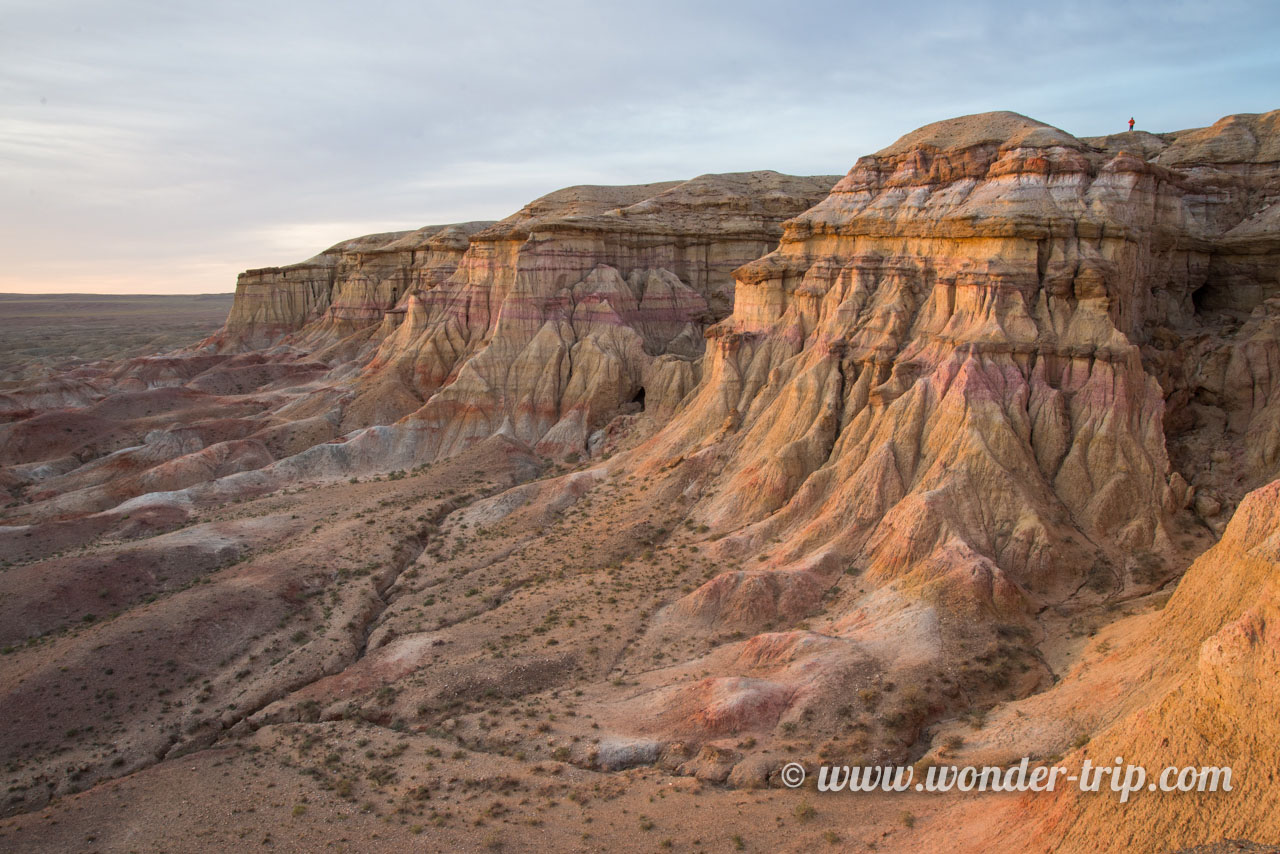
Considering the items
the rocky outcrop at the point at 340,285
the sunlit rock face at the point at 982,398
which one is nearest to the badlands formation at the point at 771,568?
the sunlit rock face at the point at 982,398

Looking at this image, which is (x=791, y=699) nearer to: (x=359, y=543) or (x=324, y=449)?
(x=359, y=543)

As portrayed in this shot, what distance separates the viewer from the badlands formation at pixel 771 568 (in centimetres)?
1791

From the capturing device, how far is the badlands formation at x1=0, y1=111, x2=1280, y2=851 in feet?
58.7

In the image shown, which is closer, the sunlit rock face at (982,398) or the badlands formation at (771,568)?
the badlands formation at (771,568)

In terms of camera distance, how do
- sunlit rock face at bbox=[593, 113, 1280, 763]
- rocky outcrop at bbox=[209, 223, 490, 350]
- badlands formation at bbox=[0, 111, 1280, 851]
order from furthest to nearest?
rocky outcrop at bbox=[209, 223, 490, 350], sunlit rock face at bbox=[593, 113, 1280, 763], badlands formation at bbox=[0, 111, 1280, 851]

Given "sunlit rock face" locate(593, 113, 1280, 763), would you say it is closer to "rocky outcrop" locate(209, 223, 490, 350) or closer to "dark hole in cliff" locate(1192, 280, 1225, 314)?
"dark hole in cliff" locate(1192, 280, 1225, 314)

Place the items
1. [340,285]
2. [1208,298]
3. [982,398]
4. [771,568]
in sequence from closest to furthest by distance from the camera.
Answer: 1. [771,568]
2. [982,398]
3. [1208,298]
4. [340,285]

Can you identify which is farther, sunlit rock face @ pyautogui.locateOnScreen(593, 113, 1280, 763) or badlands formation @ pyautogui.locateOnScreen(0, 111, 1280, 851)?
sunlit rock face @ pyautogui.locateOnScreen(593, 113, 1280, 763)

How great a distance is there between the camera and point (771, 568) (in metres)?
28.9

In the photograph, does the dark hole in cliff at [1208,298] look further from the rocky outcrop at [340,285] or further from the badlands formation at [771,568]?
the rocky outcrop at [340,285]

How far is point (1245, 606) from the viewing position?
648 inches

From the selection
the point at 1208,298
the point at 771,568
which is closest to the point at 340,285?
the point at 771,568

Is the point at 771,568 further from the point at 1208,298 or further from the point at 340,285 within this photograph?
the point at 340,285

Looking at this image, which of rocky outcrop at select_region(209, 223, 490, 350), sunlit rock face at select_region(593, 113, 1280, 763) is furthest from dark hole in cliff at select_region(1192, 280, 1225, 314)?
rocky outcrop at select_region(209, 223, 490, 350)
